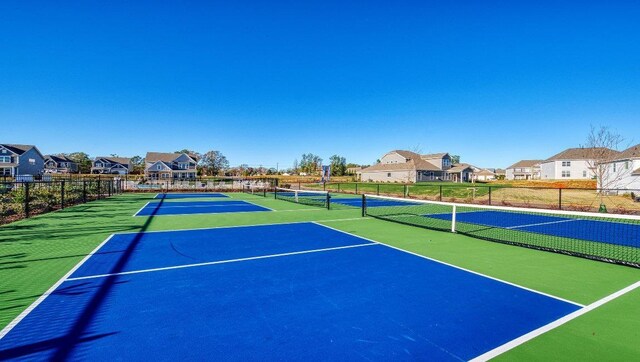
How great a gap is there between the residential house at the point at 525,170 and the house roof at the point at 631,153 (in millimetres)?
→ 58563

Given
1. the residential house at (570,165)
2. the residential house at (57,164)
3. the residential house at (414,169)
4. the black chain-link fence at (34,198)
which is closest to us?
the black chain-link fence at (34,198)

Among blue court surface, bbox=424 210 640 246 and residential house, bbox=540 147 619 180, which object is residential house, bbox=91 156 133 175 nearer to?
blue court surface, bbox=424 210 640 246

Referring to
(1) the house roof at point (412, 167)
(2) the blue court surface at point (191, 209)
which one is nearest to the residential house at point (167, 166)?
(1) the house roof at point (412, 167)

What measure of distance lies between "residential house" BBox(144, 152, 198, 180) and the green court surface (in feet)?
180

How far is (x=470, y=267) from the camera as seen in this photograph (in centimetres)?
671

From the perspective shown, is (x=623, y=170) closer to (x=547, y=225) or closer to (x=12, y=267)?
(x=547, y=225)

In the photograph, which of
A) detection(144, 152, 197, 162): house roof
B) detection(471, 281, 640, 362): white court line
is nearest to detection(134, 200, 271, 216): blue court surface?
detection(471, 281, 640, 362): white court line

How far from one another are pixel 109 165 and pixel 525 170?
118001mm

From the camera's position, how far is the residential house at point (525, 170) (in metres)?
88.4

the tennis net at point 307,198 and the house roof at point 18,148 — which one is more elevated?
the house roof at point 18,148

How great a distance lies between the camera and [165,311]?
4375mm

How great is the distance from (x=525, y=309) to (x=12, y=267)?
9.29m

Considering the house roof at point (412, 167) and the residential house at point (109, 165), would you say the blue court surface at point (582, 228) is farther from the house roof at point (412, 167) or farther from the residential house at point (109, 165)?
the residential house at point (109, 165)

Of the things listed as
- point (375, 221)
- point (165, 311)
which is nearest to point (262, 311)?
point (165, 311)
